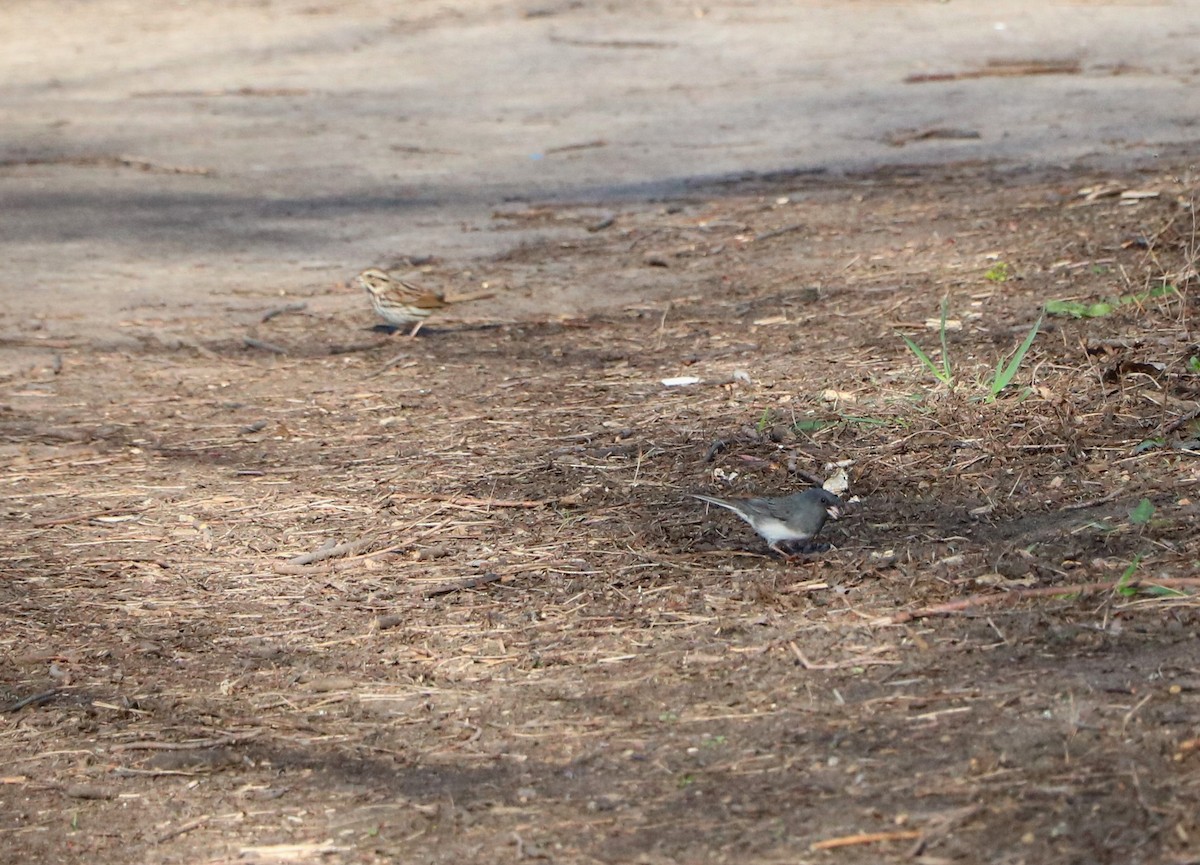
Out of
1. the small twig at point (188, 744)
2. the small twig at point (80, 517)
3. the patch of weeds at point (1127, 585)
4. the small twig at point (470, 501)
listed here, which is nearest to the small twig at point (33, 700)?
the small twig at point (188, 744)

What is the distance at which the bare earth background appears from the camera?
3.39 metres

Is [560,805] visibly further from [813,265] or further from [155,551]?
[813,265]

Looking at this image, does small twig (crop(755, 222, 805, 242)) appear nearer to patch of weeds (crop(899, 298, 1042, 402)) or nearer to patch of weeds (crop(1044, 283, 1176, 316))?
patch of weeds (crop(1044, 283, 1176, 316))

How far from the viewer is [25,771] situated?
384 cm

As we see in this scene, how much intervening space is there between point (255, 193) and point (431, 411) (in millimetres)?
5014

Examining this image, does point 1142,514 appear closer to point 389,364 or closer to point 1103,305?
point 1103,305

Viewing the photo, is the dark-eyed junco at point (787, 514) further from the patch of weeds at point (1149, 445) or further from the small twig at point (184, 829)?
the small twig at point (184, 829)

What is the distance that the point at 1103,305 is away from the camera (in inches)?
240

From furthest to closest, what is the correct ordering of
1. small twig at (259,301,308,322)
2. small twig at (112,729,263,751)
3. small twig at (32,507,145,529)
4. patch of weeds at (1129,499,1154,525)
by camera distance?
small twig at (259,301,308,322) → small twig at (32,507,145,529) → patch of weeds at (1129,499,1154,525) → small twig at (112,729,263,751)

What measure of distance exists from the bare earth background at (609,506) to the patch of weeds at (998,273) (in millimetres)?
47

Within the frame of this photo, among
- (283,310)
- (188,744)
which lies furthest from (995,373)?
(283,310)

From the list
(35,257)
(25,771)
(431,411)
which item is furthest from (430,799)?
(35,257)

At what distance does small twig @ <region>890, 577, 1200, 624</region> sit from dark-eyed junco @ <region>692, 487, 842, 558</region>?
0.48 m

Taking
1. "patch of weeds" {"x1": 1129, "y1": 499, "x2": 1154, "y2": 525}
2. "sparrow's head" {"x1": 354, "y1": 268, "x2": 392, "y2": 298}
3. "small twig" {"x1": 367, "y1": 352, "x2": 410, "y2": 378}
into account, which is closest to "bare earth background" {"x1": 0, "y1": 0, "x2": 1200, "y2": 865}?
"patch of weeds" {"x1": 1129, "y1": 499, "x2": 1154, "y2": 525}
